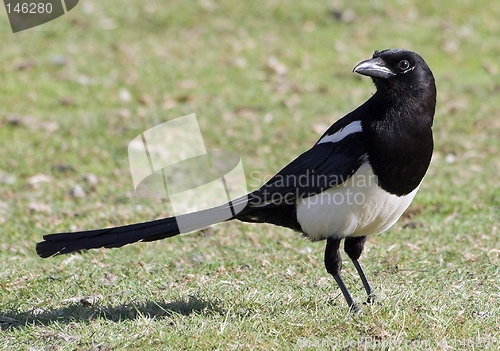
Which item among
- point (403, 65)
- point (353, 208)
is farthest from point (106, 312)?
point (403, 65)

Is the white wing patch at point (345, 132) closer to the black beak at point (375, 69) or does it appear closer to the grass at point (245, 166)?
the black beak at point (375, 69)

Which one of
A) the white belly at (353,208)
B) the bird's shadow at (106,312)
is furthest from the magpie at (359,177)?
the bird's shadow at (106,312)

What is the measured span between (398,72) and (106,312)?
75.9 inches

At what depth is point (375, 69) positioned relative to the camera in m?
4.06

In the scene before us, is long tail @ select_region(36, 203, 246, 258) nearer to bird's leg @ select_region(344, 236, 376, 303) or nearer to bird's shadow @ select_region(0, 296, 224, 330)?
bird's shadow @ select_region(0, 296, 224, 330)

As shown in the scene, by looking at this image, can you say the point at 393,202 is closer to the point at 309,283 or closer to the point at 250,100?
the point at 309,283

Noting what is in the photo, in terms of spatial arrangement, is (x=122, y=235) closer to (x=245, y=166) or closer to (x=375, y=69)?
(x=375, y=69)

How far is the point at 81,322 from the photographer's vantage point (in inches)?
153

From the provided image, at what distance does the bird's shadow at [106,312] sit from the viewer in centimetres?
397

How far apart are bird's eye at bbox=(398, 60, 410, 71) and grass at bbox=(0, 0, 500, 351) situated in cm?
114

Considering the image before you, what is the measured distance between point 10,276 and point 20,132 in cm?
355

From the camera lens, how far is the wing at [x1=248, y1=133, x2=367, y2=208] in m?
4.06

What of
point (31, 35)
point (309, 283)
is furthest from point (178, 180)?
point (31, 35)

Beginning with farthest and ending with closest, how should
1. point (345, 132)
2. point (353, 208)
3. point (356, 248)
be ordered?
point (356, 248) → point (345, 132) → point (353, 208)
